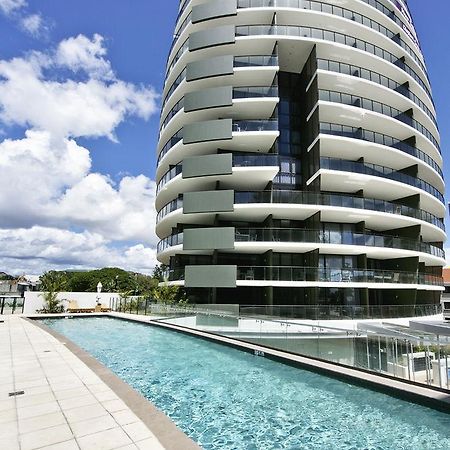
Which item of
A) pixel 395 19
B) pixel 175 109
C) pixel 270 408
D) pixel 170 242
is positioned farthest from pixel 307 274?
pixel 395 19

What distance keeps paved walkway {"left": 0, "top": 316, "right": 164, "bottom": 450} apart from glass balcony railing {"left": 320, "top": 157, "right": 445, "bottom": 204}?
888 inches

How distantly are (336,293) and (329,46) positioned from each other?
20.7 m

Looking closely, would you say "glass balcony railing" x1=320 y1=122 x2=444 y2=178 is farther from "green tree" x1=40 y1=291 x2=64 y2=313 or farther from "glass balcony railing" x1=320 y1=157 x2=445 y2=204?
"green tree" x1=40 y1=291 x2=64 y2=313

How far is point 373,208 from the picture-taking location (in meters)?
26.7

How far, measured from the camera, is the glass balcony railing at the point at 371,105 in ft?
90.3

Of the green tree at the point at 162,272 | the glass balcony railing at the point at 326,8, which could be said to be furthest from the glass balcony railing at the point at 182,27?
the green tree at the point at 162,272

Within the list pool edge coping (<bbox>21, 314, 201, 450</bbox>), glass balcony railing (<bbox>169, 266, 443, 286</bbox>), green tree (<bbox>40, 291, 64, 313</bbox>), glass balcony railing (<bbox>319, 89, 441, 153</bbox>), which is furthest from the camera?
glass balcony railing (<bbox>319, 89, 441, 153</bbox>)

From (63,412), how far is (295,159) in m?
27.2

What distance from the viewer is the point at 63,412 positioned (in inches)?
219

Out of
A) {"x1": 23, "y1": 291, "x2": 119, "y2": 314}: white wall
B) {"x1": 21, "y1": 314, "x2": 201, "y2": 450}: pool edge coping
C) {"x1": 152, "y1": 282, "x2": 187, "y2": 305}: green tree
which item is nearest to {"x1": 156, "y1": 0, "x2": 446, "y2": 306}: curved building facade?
{"x1": 152, "y1": 282, "x2": 187, "y2": 305}: green tree

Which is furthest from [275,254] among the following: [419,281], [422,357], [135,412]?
[135,412]

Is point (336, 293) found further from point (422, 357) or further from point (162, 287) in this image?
point (422, 357)

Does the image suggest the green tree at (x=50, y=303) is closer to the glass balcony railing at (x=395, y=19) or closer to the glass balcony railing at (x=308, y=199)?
the glass balcony railing at (x=308, y=199)

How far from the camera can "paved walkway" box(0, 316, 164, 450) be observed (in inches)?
177
